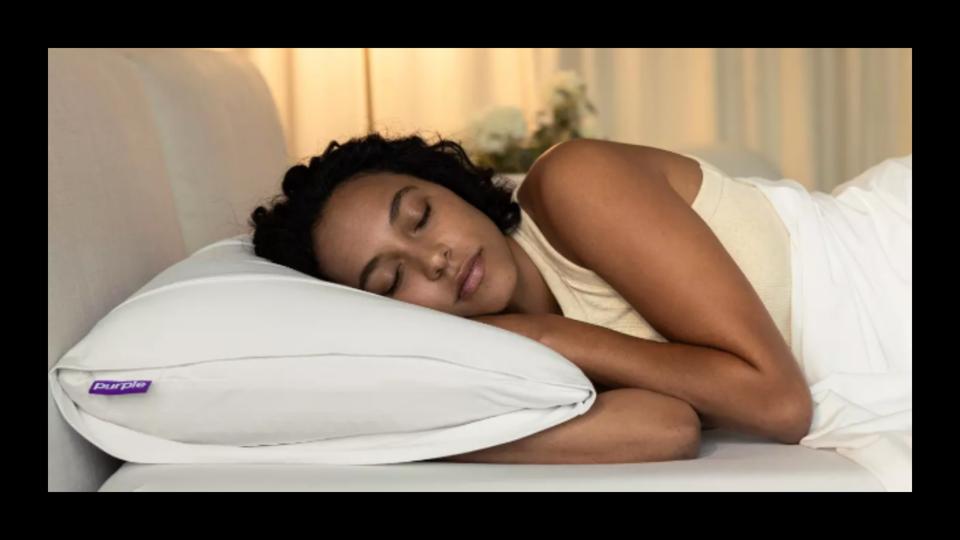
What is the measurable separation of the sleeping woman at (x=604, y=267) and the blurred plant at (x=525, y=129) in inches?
59.8

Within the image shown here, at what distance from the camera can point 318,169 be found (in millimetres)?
1862

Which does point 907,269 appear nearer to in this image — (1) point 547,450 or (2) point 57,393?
(1) point 547,450

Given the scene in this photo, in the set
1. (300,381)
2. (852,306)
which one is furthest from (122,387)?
(852,306)

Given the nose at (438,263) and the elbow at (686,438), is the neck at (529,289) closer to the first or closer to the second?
the nose at (438,263)

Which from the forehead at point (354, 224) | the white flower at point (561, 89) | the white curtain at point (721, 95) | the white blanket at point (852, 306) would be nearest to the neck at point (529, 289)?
the forehead at point (354, 224)

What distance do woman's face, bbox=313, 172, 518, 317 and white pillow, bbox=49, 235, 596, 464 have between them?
0.19 m

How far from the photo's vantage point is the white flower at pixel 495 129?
137 inches

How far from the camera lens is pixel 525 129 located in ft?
11.6

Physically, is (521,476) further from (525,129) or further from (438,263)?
(525,129)

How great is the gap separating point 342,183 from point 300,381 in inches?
19.7

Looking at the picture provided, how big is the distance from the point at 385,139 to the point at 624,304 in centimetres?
50

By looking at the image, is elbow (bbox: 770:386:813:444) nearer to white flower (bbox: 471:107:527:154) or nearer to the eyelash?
the eyelash
